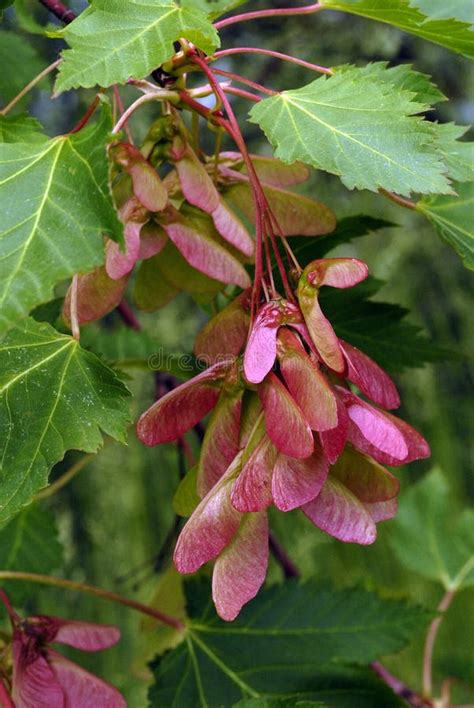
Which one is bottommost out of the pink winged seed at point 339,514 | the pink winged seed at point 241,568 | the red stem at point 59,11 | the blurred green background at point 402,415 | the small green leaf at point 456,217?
the blurred green background at point 402,415

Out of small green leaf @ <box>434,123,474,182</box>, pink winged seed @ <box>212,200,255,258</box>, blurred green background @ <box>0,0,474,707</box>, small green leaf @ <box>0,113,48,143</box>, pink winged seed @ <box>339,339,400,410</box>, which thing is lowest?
blurred green background @ <box>0,0,474,707</box>

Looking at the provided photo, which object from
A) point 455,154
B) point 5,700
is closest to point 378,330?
point 455,154

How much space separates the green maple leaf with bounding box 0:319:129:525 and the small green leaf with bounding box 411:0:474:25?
0.52m

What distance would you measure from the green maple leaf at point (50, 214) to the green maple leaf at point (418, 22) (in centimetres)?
25

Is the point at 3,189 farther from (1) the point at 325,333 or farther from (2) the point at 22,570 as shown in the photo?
(2) the point at 22,570

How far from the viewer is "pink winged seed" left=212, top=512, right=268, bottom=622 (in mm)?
553

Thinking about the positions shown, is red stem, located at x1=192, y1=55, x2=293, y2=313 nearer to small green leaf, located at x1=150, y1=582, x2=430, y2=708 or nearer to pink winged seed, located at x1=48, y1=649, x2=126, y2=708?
pink winged seed, located at x1=48, y1=649, x2=126, y2=708

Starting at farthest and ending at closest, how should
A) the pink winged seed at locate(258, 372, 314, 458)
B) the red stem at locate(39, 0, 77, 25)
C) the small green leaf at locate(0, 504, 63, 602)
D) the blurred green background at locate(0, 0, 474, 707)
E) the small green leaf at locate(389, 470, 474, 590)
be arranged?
the blurred green background at locate(0, 0, 474, 707) → the small green leaf at locate(389, 470, 474, 590) → the small green leaf at locate(0, 504, 63, 602) → the red stem at locate(39, 0, 77, 25) → the pink winged seed at locate(258, 372, 314, 458)

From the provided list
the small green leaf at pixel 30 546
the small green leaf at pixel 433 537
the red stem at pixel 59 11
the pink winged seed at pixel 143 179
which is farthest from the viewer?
the small green leaf at pixel 433 537

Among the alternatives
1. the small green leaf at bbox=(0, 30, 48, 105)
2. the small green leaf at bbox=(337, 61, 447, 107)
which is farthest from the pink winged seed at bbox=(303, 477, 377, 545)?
the small green leaf at bbox=(0, 30, 48, 105)

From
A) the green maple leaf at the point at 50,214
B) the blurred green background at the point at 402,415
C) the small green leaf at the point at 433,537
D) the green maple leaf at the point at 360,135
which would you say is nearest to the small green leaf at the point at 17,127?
the green maple leaf at the point at 50,214

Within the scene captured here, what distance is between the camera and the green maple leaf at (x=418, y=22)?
27.1 inches

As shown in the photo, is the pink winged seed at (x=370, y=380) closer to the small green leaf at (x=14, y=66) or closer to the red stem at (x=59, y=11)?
the red stem at (x=59, y=11)

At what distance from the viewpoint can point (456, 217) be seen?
2.49ft
